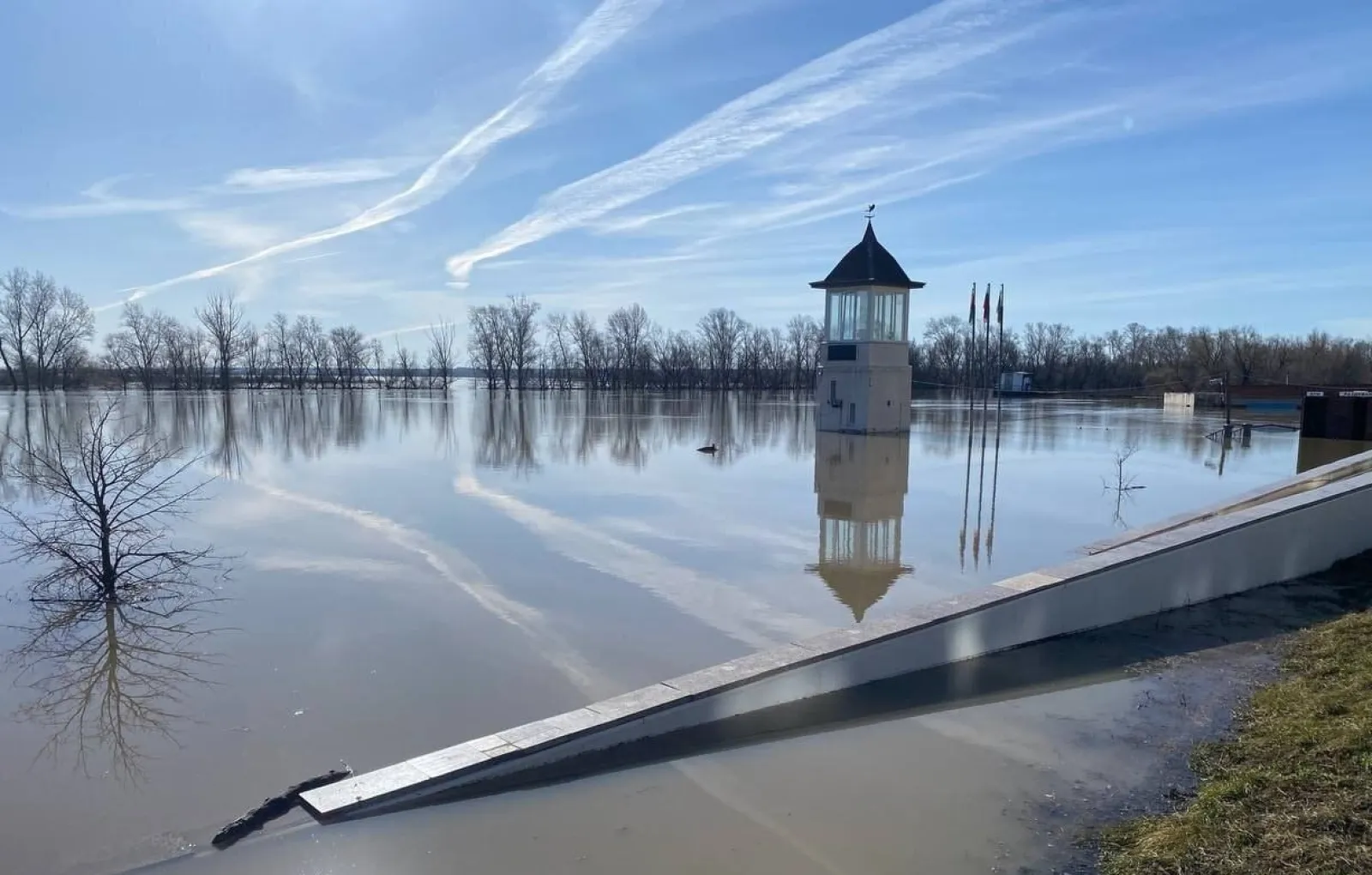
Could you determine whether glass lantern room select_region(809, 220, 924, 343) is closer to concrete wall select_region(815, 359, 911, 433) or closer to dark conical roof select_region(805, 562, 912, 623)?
concrete wall select_region(815, 359, 911, 433)

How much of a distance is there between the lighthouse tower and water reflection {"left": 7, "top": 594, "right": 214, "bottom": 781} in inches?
936

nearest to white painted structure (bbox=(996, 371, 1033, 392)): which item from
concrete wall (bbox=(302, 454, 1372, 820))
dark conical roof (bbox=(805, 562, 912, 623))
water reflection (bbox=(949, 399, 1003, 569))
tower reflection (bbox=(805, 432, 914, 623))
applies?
tower reflection (bbox=(805, 432, 914, 623))

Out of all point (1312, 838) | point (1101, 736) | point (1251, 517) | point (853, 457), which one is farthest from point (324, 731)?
point (853, 457)

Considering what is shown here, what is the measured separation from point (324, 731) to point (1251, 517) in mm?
8219

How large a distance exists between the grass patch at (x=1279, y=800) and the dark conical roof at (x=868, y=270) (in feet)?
82.1

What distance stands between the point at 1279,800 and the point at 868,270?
27109mm

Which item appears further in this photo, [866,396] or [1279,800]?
[866,396]

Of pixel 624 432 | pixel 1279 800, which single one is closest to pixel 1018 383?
pixel 624 432

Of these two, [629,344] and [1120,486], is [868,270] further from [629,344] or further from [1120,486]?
[629,344]

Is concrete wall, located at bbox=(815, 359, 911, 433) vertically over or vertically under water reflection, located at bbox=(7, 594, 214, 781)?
over

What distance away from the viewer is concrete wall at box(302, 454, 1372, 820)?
4.79 metres

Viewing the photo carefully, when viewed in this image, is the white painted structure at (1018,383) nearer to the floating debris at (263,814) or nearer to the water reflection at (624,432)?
the water reflection at (624,432)

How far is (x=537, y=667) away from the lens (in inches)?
285

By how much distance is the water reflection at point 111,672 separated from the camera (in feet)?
19.8
